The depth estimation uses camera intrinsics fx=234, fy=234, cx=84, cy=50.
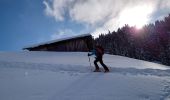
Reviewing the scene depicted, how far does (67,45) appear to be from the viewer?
93.8 feet

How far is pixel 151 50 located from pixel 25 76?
74.3m

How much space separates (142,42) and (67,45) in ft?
213

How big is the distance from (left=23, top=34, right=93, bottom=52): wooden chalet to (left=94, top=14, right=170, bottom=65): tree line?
155 feet

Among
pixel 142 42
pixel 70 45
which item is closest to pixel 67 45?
pixel 70 45

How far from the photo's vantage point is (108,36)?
354ft

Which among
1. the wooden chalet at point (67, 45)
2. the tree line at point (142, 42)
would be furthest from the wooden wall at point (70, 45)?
the tree line at point (142, 42)

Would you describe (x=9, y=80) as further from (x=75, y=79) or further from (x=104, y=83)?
(x=104, y=83)

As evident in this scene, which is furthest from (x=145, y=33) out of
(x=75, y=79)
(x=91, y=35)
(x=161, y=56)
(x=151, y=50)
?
(x=75, y=79)

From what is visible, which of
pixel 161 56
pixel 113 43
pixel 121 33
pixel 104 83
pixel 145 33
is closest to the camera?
pixel 104 83

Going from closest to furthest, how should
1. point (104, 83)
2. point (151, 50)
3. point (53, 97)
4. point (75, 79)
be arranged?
1. point (53, 97)
2. point (104, 83)
3. point (75, 79)
4. point (151, 50)

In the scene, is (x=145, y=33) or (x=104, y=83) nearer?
(x=104, y=83)

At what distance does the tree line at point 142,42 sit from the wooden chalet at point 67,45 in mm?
47191

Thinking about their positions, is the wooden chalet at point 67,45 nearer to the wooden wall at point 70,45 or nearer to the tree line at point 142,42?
the wooden wall at point 70,45

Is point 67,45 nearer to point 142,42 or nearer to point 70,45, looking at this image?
point 70,45
